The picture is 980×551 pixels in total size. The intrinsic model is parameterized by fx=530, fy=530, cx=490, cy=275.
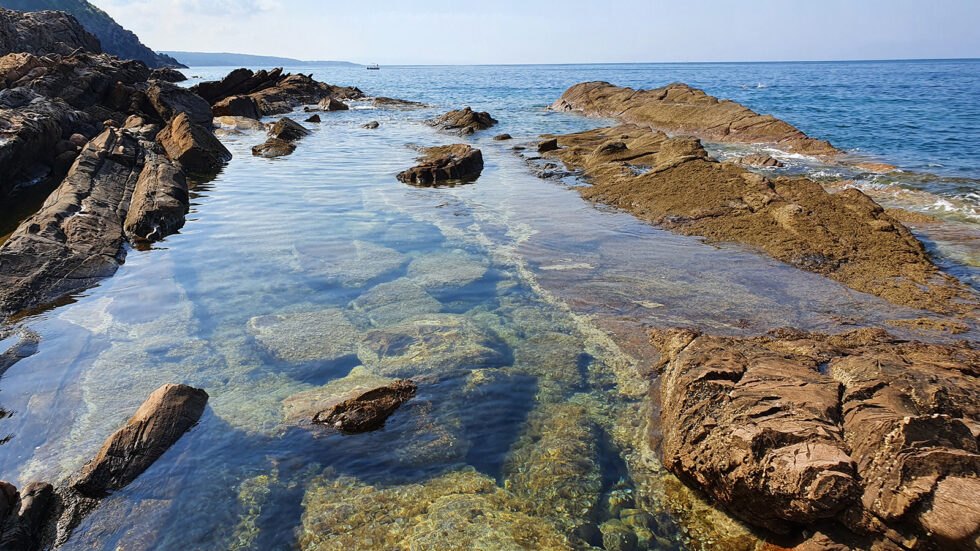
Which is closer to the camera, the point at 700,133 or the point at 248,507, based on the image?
the point at 248,507

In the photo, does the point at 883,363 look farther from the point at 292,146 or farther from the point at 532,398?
the point at 292,146

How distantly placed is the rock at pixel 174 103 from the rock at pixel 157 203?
34.1ft

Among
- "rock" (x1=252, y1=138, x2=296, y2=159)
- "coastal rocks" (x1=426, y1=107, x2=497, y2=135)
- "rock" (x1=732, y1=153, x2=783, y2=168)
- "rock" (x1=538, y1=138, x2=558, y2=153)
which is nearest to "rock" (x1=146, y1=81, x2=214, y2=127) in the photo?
"rock" (x1=252, y1=138, x2=296, y2=159)

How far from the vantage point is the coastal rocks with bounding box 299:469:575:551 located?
3.81 meters

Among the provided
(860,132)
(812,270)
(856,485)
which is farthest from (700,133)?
(856,485)

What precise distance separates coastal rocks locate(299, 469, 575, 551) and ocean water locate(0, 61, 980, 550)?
0.02 metres

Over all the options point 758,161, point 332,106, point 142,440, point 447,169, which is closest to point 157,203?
point 447,169

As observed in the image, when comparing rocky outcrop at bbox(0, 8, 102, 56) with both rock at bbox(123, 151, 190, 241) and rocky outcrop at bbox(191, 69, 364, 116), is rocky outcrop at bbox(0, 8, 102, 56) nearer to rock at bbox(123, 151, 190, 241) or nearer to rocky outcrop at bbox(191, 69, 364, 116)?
rocky outcrop at bbox(191, 69, 364, 116)

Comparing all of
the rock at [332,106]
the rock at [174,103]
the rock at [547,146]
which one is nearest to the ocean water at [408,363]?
the rock at [547,146]

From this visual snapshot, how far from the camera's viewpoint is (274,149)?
68.9 ft

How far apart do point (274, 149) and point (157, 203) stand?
1020 cm

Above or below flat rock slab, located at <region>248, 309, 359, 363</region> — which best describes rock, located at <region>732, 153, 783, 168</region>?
above

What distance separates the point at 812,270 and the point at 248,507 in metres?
8.38

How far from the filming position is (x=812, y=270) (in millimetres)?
8367
